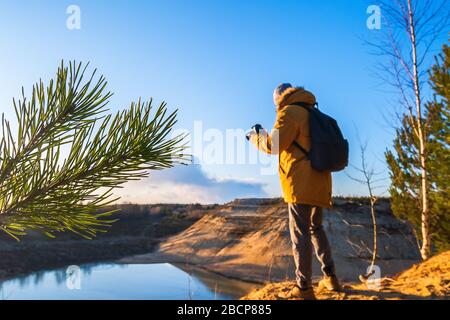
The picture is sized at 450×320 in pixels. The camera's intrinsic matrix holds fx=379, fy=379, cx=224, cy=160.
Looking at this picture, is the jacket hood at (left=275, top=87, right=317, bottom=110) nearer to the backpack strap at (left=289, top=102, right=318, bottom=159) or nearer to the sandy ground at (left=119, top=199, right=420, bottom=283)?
the backpack strap at (left=289, top=102, right=318, bottom=159)

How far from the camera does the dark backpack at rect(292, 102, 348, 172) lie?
301 centimetres

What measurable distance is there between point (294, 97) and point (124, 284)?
11.4 metres

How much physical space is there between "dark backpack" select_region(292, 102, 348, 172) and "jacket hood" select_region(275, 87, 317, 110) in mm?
152

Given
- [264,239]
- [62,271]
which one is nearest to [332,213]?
[264,239]

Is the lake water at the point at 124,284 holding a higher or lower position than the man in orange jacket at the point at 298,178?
lower

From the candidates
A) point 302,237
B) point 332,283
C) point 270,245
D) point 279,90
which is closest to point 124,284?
point 270,245

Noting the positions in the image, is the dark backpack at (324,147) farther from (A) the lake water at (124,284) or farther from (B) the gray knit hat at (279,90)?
(A) the lake water at (124,284)

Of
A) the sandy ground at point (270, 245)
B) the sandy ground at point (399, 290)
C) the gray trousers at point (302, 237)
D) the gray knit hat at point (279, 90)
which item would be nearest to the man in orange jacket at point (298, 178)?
the gray trousers at point (302, 237)

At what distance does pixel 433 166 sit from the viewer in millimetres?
7691

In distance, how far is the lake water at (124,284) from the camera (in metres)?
10.7

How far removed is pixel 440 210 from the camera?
799 centimetres

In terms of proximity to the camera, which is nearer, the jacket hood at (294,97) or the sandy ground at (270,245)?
the jacket hood at (294,97)

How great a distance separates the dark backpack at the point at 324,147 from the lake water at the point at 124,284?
6586 mm

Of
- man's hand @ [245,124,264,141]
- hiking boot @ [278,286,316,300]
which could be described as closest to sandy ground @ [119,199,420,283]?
hiking boot @ [278,286,316,300]
